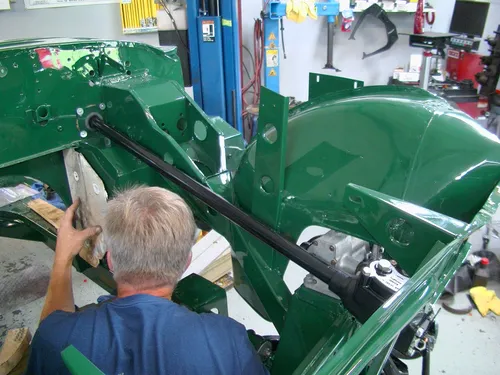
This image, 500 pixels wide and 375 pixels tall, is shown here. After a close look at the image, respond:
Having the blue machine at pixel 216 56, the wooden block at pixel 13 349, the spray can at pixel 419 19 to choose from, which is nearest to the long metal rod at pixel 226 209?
the wooden block at pixel 13 349

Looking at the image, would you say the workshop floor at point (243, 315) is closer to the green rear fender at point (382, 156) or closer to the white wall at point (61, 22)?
the green rear fender at point (382, 156)

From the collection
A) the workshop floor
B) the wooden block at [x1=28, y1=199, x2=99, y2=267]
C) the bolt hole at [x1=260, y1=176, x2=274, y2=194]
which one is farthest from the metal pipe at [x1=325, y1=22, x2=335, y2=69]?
the bolt hole at [x1=260, y1=176, x2=274, y2=194]

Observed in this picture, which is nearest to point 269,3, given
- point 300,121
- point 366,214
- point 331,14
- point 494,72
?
point 331,14

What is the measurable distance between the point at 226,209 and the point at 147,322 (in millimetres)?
447

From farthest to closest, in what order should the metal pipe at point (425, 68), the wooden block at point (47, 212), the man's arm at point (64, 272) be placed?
the metal pipe at point (425, 68)
the wooden block at point (47, 212)
the man's arm at point (64, 272)

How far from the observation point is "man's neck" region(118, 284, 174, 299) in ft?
3.94

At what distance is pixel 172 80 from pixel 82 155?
502mm

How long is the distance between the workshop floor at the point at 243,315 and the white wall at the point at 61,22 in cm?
206

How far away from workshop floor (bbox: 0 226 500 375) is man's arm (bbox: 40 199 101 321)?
4.39ft

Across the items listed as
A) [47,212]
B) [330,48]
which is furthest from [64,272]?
[330,48]

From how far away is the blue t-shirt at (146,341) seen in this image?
3.35ft

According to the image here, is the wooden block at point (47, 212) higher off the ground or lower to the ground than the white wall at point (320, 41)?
lower

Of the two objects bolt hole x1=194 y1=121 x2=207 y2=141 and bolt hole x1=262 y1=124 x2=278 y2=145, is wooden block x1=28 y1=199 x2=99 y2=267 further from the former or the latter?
bolt hole x1=262 y1=124 x2=278 y2=145

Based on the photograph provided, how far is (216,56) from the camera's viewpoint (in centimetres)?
406
